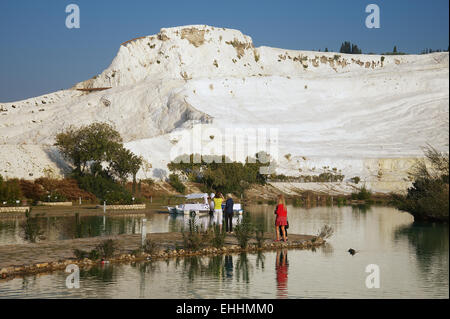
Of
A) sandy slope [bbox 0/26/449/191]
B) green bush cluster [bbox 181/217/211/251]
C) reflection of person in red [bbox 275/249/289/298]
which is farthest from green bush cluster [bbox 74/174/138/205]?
reflection of person in red [bbox 275/249/289/298]

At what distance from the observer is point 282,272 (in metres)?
16.8

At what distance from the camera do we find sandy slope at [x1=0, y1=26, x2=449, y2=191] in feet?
235

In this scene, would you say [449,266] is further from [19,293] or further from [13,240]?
[13,240]

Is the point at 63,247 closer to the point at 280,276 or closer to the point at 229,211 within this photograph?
the point at 229,211

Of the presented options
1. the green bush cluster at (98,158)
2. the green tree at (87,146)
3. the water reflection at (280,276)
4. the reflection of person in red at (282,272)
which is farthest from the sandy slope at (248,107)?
the reflection of person in red at (282,272)

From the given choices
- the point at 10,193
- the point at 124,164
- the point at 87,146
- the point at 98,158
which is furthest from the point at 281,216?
the point at 87,146

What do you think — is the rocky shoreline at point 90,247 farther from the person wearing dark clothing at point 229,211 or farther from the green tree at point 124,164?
the green tree at point 124,164

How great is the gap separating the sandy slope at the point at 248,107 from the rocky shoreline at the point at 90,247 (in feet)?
127

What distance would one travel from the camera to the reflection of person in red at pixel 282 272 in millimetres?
14320

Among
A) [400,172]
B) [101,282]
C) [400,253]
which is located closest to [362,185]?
[400,172]

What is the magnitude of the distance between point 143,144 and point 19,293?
176 feet

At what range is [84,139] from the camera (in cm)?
5591

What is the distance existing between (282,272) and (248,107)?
7803 cm

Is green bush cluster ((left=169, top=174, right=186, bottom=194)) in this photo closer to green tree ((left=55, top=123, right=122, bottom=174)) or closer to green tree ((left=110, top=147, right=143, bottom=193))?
green tree ((left=110, top=147, right=143, bottom=193))
